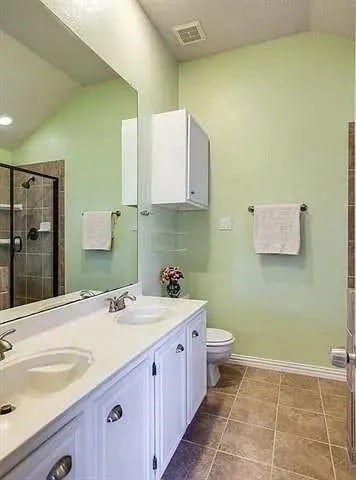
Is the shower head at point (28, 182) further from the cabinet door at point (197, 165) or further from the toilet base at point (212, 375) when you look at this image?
the toilet base at point (212, 375)

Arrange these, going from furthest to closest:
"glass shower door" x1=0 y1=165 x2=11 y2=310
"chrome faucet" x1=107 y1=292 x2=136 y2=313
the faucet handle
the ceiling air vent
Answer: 1. the ceiling air vent
2. "chrome faucet" x1=107 y1=292 x2=136 y2=313
3. "glass shower door" x1=0 y1=165 x2=11 y2=310
4. the faucet handle

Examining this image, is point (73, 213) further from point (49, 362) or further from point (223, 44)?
point (223, 44)

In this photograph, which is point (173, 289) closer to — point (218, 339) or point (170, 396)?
point (218, 339)

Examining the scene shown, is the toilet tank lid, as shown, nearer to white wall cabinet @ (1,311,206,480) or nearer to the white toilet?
the white toilet

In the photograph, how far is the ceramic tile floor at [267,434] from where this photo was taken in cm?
149

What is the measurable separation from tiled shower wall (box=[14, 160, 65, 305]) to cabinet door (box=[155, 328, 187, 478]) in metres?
0.64

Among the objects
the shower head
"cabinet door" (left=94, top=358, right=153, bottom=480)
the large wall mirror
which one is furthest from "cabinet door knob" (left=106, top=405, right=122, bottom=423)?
the shower head

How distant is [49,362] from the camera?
1.09 m

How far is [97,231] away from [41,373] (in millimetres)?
926

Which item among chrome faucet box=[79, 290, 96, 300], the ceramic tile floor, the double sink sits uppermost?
chrome faucet box=[79, 290, 96, 300]

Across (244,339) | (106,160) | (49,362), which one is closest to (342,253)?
(244,339)

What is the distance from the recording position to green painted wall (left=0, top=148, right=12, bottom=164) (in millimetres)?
1229

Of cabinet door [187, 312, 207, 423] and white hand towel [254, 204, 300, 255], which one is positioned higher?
white hand towel [254, 204, 300, 255]

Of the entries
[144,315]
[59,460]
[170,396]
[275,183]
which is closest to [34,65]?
[144,315]
